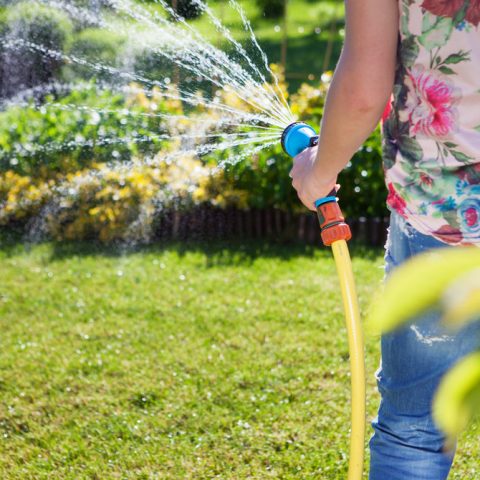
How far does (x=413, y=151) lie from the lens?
143 cm

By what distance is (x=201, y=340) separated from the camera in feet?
11.0

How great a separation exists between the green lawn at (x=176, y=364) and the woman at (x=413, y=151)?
888 mm

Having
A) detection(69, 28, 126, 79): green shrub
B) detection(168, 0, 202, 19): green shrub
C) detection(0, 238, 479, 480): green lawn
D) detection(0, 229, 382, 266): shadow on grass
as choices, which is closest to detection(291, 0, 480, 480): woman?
detection(0, 238, 479, 480): green lawn

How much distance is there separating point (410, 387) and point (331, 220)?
0.38 m

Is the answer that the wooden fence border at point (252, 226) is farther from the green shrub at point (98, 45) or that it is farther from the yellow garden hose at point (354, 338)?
the yellow garden hose at point (354, 338)

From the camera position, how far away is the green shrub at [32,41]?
4973 millimetres

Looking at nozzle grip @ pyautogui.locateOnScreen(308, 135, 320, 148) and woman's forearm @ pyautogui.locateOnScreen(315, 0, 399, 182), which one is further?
nozzle grip @ pyautogui.locateOnScreen(308, 135, 320, 148)

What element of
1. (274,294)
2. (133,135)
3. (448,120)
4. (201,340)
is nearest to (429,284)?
(448,120)

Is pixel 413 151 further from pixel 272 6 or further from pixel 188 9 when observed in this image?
pixel 272 6

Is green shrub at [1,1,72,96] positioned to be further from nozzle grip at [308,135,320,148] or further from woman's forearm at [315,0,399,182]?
woman's forearm at [315,0,399,182]

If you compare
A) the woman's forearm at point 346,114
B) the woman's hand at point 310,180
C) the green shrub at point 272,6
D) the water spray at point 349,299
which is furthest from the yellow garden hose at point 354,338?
the green shrub at point 272,6

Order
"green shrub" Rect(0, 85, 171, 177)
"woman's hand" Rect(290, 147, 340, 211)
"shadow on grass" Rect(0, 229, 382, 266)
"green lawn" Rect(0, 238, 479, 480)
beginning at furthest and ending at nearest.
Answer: "green shrub" Rect(0, 85, 171, 177)
"shadow on grass" Rect(0, 229, 382, 266)
"green lawn" Rect(0, 238, 479, 480)
"woman's hand" Rect(290, 147, 340, 211)

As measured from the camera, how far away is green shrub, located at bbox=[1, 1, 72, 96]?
196 inches

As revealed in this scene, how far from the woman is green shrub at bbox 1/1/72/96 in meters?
3.88
